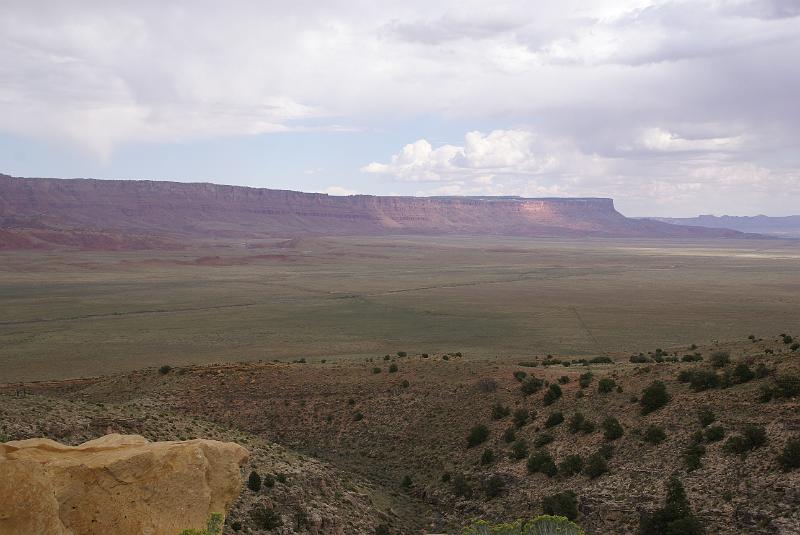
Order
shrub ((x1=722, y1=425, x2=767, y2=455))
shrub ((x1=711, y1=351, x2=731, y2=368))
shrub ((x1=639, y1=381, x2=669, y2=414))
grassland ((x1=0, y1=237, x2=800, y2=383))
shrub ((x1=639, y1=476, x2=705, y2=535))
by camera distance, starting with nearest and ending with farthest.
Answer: shrub ((x1=639, y1=476, x2=705, y2=535))
shrub ((x1=722, y1=425, x2=767, y2=455))
shrub ((x1=639, y1=381, x2=669, y2=414))
shrub ((x1=711, y1=351, x2=731, y2=368))
grassland ((x1=0, y1=237, x2=800, y2=383))

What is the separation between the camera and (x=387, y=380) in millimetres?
30562

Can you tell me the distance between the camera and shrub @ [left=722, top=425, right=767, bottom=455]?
16.9m

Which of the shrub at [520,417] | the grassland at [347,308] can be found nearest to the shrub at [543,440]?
the shrub at [520,417]

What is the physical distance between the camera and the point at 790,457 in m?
15.7

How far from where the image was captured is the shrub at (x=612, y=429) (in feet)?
66.5

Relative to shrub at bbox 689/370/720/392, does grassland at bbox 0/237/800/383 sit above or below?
below

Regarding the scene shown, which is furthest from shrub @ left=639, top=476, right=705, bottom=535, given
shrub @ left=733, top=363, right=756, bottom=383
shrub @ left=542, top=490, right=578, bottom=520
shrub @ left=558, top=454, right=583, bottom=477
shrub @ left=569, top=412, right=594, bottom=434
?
shrub @ left=733, top=363, right=756, bottom=383

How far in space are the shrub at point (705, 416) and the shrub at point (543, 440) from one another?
432 centimetres

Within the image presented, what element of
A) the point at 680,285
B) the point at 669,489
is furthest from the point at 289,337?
the point at 680,285

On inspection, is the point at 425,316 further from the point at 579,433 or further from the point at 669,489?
the point at 669,489

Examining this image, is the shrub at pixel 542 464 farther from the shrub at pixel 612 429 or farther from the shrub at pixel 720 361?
the shrub at pixel 720 361

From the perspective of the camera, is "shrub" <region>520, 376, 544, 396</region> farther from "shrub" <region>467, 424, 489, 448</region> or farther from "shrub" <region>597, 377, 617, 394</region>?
"shrub" <region>467, 424, 489, 448</region>

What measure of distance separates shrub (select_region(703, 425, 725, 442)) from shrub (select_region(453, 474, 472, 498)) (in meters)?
6.59

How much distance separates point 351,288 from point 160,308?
1105 inches
